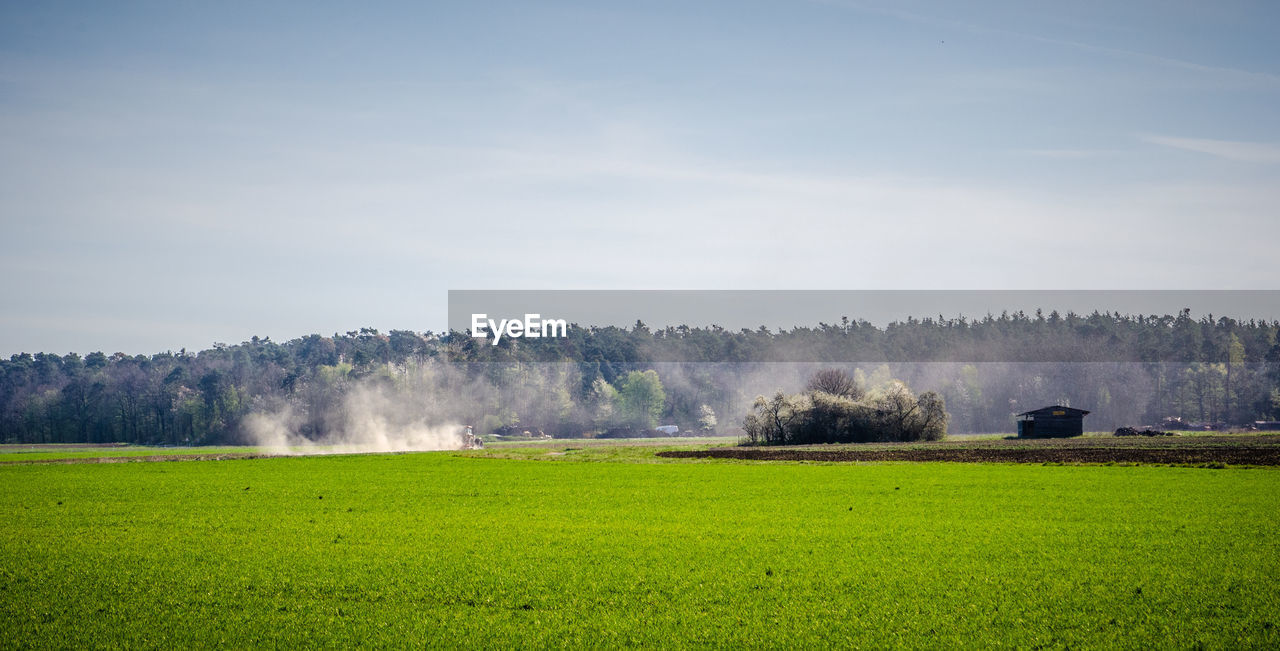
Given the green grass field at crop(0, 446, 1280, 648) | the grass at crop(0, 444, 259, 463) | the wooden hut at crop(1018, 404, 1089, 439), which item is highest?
the green grass field at crop(0, 446, 1280, 648)

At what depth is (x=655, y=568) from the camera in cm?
2094

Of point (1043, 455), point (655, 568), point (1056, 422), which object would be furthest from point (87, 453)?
point (655, 568)

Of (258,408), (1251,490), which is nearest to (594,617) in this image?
(1251,490)

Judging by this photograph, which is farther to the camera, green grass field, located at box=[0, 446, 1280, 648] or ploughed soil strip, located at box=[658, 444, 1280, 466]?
ploughed soil strip, located at box=[658, 444, 1280, 466]

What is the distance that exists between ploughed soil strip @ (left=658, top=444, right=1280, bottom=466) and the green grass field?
2246 cm

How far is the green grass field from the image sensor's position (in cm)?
1564

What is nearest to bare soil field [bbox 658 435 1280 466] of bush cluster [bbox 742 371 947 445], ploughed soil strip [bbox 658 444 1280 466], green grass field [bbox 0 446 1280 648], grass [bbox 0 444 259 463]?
ploughed soil strip [bbox 658 444 1280 466]

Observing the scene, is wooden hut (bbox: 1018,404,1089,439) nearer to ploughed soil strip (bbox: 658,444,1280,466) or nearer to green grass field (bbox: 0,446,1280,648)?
ploughed soil strip (bbox: 658,444,1280,466)

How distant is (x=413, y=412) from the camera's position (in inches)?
6570

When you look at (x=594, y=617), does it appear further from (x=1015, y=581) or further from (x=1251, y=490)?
(x=1251, y=490)

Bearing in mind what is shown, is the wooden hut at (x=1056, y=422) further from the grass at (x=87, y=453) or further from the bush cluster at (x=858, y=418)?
the grass at (x=87, y=453)

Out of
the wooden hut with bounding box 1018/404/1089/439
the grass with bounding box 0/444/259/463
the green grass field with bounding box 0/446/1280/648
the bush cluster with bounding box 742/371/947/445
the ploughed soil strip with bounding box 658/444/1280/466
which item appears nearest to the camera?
Result: the green grass field with bounding box 0/446/1280/648

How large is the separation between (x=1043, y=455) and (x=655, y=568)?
54.7m

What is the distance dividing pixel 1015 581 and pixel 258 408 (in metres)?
Answer: 180
